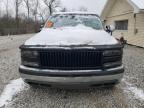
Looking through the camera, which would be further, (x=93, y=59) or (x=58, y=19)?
(x=58, y=19)

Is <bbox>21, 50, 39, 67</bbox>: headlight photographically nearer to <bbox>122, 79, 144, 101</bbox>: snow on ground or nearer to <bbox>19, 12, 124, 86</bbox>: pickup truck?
<bbox>19, 12, 124, 86</bbox>: pickup truck

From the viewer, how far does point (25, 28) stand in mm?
51344

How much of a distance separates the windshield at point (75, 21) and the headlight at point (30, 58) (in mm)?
2069

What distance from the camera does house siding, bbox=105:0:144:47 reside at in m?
15.0

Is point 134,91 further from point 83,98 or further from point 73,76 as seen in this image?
point 73,76

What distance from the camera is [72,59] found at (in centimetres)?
417

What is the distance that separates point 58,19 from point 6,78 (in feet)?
7.51

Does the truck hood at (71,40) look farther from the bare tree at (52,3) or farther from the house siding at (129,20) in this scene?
the bare tree at (52,3)

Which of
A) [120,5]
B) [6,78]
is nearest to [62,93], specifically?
[6,78]

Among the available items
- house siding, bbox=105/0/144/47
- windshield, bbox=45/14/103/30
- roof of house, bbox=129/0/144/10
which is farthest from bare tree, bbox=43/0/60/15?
windshield, bbox=45/14/103/30

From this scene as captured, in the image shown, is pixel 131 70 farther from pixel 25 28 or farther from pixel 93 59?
pixel 25 28

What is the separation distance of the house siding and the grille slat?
11.1m

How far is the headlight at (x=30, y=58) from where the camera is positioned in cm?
426

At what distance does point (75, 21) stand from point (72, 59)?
2.47m
